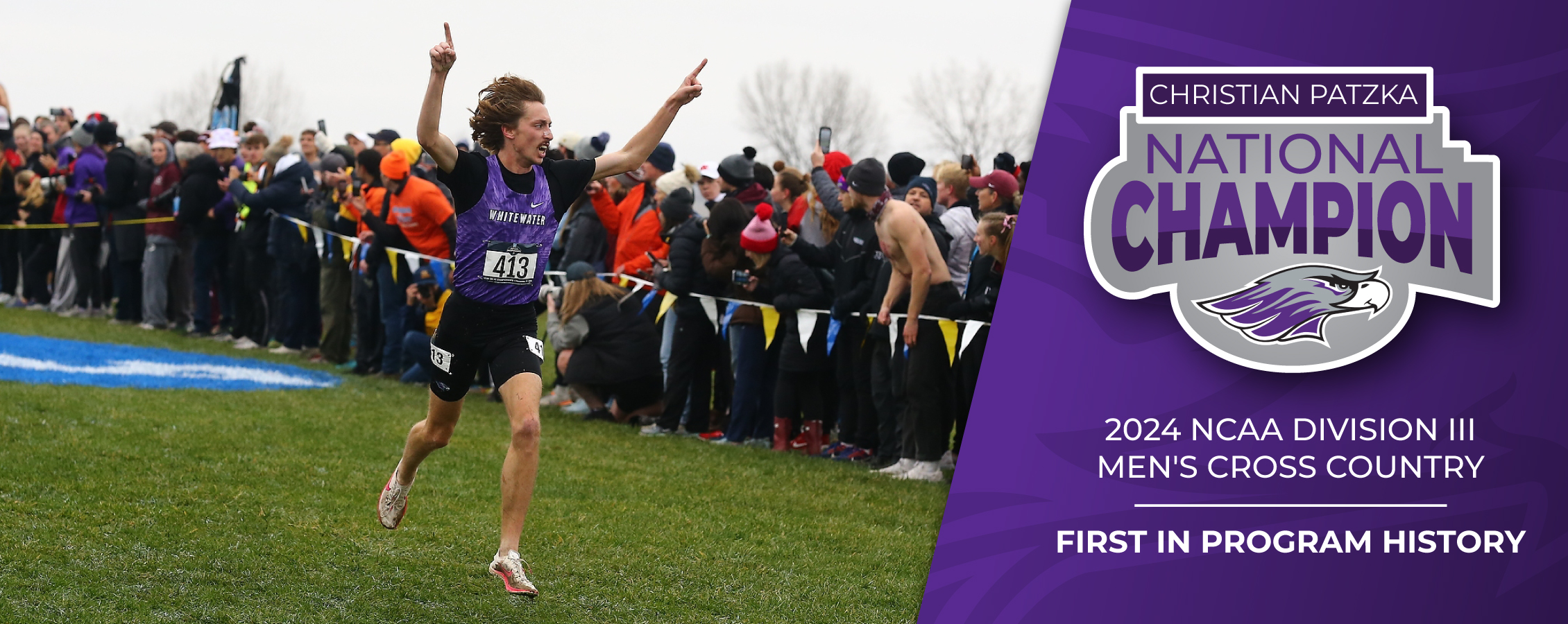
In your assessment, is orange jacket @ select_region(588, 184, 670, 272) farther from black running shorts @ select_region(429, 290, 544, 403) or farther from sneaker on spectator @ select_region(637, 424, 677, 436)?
black running shorts @ select_region(429, 290, 544, 403)

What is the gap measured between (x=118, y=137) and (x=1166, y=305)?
1616cm

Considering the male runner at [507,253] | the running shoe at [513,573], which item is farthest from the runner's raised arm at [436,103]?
the running shoe at [513,573]

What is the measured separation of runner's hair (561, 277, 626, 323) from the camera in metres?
11.3

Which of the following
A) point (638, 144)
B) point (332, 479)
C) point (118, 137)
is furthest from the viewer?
point (118, 137)

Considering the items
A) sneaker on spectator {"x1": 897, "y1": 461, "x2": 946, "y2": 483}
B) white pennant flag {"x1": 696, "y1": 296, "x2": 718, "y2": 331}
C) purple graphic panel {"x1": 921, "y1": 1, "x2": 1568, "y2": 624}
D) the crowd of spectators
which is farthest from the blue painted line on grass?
purple graphic panel {"x1": 921, "y1": 1, "x2": 1568, "y2": 624}

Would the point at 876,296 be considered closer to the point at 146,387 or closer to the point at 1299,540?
the point at 1299,540

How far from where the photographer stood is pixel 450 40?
5.45 meters

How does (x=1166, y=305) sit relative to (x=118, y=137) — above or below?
below

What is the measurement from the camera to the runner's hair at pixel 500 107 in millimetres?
5770

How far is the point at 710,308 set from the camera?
11.0 metres

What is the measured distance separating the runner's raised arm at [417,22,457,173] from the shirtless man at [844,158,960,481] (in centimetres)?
405

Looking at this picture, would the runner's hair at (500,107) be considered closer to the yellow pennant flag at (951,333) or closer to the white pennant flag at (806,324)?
the yellow pennant flag at (951,333)

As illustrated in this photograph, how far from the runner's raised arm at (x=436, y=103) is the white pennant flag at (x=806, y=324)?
4.96 meters

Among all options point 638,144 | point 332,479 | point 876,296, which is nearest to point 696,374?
point 876,296
